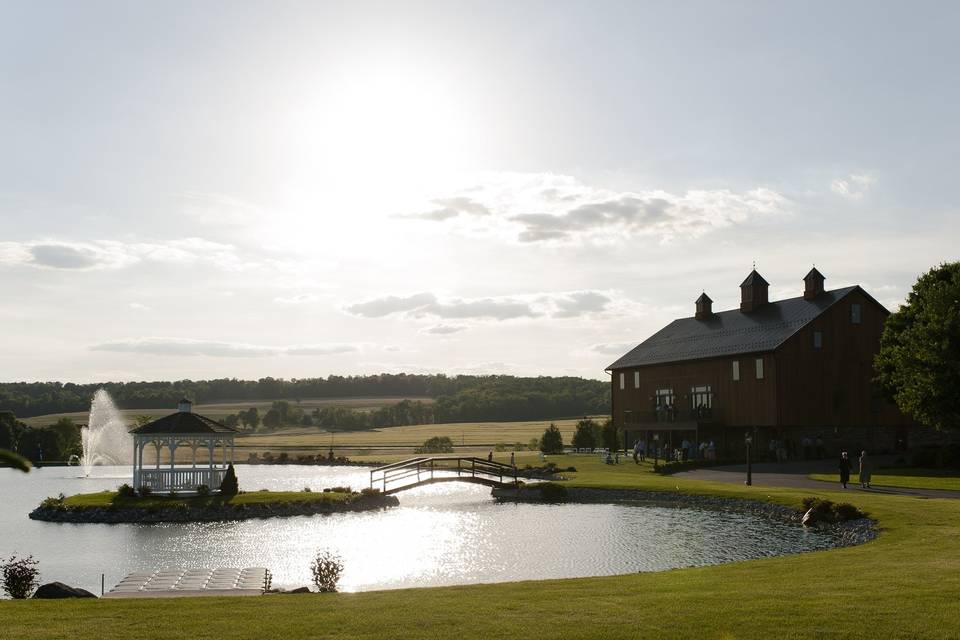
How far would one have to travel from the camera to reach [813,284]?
56906mm

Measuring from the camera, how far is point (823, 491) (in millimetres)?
34500

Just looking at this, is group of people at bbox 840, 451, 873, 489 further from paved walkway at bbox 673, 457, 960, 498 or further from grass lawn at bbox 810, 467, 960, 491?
grass lawn at bbox 810, 467, 960, 491

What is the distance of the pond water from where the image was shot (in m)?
21.7

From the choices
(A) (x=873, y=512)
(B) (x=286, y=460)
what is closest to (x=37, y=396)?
(B) (x=286, y=460)

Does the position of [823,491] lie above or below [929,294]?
below

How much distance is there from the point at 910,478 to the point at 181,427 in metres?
32.6

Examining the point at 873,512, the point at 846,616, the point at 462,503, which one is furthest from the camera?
the point at 462,503

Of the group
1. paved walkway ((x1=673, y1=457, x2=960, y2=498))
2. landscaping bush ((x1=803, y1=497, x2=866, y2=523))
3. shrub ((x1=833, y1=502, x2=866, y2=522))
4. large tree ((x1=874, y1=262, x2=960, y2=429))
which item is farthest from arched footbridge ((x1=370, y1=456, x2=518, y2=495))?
large tree ((x1=874, y1=262, x2=960, y2=429))

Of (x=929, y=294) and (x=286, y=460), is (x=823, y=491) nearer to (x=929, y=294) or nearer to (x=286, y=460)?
(x=929, y=294)

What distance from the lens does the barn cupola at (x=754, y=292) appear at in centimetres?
6078

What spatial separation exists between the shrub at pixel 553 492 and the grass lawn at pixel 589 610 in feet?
76.8

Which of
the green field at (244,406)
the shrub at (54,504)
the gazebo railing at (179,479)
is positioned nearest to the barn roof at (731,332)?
the gazebo railing at (179,479)

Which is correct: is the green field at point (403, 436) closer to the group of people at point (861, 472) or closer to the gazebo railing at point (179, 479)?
the gazebo railing at point (179, 479)

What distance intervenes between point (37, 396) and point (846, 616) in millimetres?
166614
